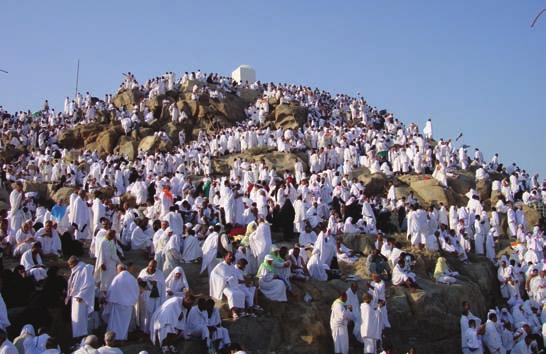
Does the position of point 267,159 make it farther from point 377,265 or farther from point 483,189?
point 377,265

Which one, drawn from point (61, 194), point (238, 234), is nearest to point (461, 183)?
point (238, 234)

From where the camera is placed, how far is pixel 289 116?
129 ft

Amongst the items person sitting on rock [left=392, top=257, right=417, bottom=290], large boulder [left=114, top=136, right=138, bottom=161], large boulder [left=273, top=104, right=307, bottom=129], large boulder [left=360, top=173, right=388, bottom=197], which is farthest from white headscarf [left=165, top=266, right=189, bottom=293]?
large boulder [left=273, top=104, right=307, bottom=129]

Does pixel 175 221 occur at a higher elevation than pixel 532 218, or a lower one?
lower

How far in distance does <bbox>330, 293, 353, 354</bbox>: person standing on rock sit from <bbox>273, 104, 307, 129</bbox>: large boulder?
26.7 meters

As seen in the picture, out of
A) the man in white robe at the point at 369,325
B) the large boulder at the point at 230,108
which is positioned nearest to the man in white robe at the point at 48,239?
the man in white robe at the point at 369,325

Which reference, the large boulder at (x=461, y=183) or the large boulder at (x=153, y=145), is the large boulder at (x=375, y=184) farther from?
the large boulder at (x=153, y=145)

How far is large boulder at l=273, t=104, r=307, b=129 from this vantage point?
128 ft

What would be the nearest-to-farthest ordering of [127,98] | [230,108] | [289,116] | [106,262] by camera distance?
[106,262]
[289,116]
[230,108]
[127,98]

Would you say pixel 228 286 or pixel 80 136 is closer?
pixel 228 286

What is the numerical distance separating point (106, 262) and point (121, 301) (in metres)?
1.40

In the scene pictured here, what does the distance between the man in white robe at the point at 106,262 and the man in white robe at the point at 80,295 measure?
1128 mm

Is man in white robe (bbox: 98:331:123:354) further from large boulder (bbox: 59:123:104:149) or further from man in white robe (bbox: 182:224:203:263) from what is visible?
large boulder (bbox: 59:123:104:149)

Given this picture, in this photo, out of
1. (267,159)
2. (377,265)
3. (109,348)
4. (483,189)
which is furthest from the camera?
(267,159)
